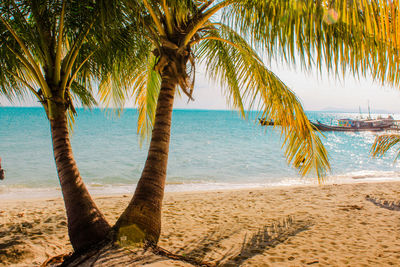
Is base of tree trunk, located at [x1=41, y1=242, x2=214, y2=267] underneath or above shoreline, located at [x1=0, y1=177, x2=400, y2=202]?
above

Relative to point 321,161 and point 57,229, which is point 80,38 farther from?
point 321,161

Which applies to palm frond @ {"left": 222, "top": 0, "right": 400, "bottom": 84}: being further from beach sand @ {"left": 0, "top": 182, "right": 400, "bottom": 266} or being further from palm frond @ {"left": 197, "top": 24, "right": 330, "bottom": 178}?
beach sand @ {"left": 0, "top": 182, "right": 400, "bottom": 266}

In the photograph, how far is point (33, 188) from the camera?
959 cm

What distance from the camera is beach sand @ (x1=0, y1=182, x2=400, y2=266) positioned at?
3242 mm

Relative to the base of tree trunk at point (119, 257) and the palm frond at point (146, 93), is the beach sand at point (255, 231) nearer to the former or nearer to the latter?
the base of tree trunk at point (119, 257)

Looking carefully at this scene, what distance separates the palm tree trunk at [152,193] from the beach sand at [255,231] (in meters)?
0.82

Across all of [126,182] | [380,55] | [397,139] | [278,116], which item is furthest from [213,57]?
[126,182]

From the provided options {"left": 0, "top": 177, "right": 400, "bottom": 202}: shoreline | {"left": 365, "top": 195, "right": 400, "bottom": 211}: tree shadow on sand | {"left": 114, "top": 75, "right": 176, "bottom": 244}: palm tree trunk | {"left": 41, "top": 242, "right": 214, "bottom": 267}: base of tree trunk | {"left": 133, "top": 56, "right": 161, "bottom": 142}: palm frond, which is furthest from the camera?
{"left": 0, "top": 177, "right": 400, "bottom": 202}: shoreline

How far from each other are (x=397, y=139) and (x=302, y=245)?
11.6ft

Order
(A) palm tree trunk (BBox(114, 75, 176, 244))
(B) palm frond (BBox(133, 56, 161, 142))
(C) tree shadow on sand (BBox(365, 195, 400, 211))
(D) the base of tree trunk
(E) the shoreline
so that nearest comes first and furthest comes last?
(D) the base of tree trunk
(A) palm tree trunk (BBox(114, 75, 176, 244))
(B) palm frond (BBox(133, 56, 161, 142))
(C) tree shadow on sand (BBox(365, 195, 400, 211))
(E) the shoreline

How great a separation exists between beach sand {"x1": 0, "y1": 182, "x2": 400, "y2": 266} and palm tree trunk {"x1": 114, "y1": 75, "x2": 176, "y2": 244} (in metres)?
0.82

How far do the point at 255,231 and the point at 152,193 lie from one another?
2.17 meters

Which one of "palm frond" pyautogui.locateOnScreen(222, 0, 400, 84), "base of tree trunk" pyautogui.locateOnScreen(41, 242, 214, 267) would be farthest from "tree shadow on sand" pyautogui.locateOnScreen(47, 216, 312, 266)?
"palm frond" pyautogui.locateOnScreen(222, 0, 400, 84)

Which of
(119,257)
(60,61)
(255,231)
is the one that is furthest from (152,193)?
(255,231)
